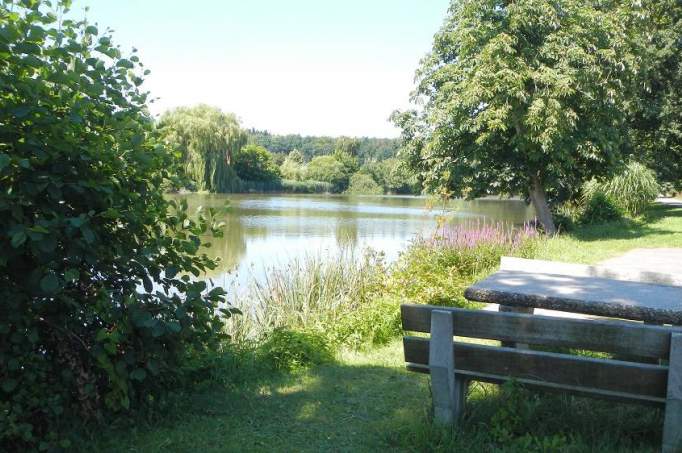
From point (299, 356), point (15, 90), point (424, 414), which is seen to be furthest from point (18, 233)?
point (299, 356)

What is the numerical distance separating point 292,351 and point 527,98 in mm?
11792

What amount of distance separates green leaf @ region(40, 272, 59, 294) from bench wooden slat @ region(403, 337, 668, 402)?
1.59 metres

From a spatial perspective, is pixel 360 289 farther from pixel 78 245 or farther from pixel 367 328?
pixel 78 245

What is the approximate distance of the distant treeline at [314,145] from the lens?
14338 cm

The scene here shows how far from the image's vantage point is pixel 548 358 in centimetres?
267

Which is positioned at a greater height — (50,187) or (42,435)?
(50,187)

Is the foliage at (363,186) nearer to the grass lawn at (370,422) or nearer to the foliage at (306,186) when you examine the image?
the foliage at (306,186)

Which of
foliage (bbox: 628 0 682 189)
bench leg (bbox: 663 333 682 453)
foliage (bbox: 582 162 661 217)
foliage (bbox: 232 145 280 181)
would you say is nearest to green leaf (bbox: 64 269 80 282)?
bench leg (bbox: 663 333 682 453)

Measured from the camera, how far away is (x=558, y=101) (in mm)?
14227

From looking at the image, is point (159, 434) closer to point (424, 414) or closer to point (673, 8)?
point (424, 414)

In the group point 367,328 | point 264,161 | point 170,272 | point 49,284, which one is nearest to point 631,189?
point 367,328

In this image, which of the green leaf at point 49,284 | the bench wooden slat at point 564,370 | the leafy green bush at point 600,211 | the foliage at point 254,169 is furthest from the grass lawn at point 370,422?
the foliage at point 254,169

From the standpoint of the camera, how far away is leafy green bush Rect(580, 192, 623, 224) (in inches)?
787

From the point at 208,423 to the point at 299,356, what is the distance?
1.38 metres
